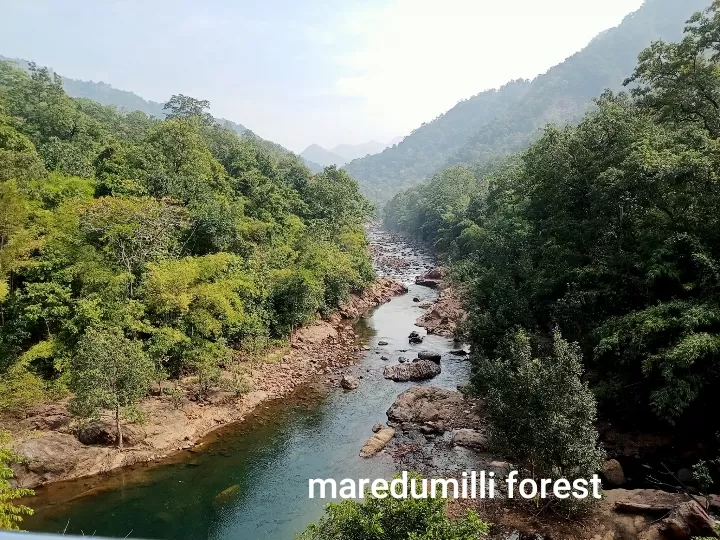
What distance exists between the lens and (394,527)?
22.4 ft

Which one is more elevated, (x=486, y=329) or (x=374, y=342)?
(x=486, y=329)

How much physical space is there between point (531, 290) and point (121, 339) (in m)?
13.9

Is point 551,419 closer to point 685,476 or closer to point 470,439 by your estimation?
point 685,476

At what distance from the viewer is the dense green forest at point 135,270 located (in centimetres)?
1519

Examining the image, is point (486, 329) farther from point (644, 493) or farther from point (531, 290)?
point (644, 493)

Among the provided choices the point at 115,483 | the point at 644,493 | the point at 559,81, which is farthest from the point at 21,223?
the point at 559,81

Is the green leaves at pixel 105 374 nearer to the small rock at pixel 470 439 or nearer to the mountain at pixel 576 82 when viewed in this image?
the small rock at pixel 470 439

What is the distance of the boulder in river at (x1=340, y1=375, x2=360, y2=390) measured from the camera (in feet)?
68.0

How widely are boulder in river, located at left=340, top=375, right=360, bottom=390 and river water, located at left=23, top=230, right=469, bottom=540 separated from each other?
35 cm

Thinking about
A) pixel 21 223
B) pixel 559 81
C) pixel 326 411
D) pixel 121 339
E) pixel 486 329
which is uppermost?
pixel 559 81

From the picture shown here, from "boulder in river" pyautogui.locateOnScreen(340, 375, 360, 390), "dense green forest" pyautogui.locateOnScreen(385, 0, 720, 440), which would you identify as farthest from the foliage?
"boulder in river" pyautogui.locateOnScreen(340, 375, 360, 390)

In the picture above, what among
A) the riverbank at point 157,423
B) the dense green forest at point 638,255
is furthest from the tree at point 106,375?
the dense green forest at point 638,255

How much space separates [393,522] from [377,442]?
30.6 feet

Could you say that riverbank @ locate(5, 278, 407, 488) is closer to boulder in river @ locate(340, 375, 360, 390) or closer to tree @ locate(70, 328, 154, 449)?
boulder in river @ locate(340, 375, 360, 390)
